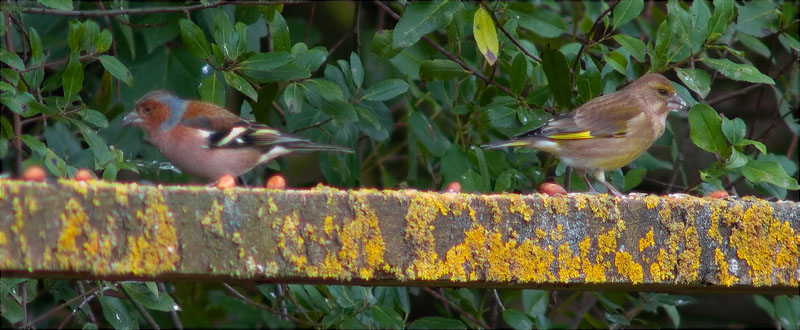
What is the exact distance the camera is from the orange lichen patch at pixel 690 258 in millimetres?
2791

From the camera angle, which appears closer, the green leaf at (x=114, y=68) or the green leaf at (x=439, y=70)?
the green leaf at (x=114, y=68)

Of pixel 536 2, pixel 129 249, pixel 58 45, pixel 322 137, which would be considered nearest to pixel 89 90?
pixel 58 45

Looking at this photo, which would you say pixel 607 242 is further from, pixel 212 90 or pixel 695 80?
pixel 212 90

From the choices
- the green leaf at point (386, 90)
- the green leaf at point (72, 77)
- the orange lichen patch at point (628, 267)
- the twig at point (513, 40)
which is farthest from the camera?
the green leaf at point (386, 90)

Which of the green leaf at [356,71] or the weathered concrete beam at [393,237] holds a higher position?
the weathered concrete beam at [393,237]

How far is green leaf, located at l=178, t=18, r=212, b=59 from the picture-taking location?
423 centimetres

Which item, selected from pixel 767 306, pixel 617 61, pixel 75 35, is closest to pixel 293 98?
pixel 75 35

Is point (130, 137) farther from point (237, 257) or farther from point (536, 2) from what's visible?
point (237, 257)

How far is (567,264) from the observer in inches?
105

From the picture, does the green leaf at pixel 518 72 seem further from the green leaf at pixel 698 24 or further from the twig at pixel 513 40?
the green leaf at pixel 698 24

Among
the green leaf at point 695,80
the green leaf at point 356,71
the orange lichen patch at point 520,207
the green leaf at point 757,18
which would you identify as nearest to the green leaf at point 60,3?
the green leaf at point 356,71

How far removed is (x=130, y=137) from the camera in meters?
5.42

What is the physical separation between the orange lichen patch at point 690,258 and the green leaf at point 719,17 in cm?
202

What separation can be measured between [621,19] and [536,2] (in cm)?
112
